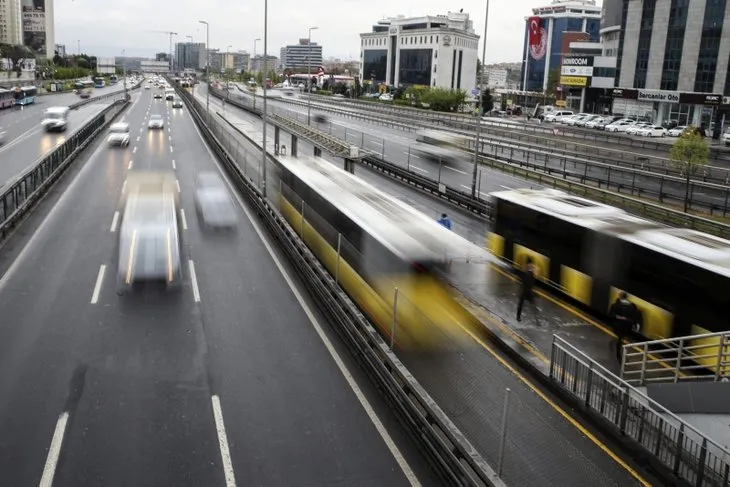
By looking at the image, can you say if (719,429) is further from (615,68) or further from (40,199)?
(615,68)

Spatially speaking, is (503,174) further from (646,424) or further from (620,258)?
(646,424)

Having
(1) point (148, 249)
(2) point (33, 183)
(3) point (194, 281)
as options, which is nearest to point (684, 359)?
(3) point (194, 281)

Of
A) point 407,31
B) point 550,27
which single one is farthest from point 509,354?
point 550,27

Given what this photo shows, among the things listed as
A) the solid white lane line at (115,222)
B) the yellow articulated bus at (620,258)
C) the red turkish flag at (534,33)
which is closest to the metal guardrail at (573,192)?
the yellow articulated bus at (620,258)

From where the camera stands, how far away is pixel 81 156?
43375 mm

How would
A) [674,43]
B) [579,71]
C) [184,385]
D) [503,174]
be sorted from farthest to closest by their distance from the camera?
[579,71] < [674,43] < [503,174] < [184,385]

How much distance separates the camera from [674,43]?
75312 mm

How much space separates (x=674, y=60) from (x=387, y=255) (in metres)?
73.6

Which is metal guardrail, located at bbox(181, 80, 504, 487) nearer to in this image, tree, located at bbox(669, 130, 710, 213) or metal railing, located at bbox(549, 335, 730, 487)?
metal railing, located at bbox(549, 335, 730, 487)

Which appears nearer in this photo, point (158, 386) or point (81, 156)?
point (158, 386)

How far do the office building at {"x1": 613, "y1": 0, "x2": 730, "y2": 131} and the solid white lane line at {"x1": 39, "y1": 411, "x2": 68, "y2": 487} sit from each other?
72.0 meters

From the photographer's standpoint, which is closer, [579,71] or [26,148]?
[26,148]

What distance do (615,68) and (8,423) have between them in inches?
3500

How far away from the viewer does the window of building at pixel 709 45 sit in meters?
70.2
